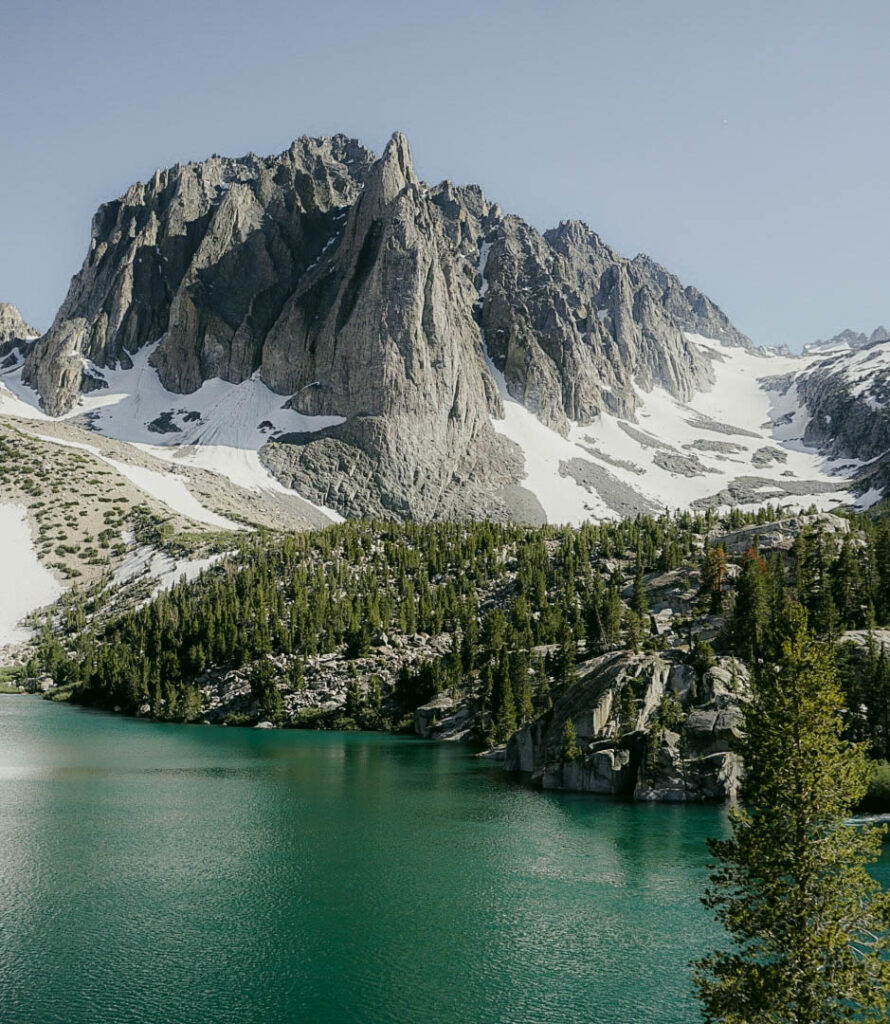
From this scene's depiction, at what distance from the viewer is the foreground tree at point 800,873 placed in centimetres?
1967

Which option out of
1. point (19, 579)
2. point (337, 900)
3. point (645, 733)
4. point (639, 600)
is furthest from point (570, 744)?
point (19, 579)

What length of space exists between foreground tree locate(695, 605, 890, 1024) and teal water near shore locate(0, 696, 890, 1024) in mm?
8736

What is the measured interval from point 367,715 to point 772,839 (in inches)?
3354

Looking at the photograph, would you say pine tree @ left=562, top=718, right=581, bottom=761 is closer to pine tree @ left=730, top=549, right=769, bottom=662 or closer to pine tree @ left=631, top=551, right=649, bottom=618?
pine tree @ left=730, top=549, right=769, bottom=662

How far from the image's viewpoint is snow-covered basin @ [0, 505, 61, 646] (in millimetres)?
151375

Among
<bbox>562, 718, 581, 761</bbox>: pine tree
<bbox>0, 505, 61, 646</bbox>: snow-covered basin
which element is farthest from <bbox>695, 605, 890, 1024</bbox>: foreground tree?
<bbox>0, 505, 61, 646</bbox>: snow-covered basin

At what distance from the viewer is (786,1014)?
65.0 ft

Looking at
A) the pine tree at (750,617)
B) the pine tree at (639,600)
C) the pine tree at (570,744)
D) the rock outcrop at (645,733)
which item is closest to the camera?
the rock outcrop at (645,733)

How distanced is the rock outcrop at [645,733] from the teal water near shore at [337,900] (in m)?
3.76

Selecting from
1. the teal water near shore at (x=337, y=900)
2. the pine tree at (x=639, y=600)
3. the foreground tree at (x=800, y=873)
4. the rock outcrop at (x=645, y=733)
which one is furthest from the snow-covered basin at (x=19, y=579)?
the foreground tree at (x=800, y=873)

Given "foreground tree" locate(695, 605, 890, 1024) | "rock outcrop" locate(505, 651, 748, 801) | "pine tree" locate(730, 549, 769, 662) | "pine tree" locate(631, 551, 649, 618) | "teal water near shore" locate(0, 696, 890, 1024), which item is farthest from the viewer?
"pine tree" locate(631, 551, 649, 618)

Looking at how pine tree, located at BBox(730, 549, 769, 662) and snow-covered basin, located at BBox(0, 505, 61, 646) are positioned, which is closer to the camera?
pine tree, located at BBox(730, 549, 769, 662)

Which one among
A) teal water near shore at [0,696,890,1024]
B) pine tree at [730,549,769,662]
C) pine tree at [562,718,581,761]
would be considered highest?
pine tree at [730,549,769,662]

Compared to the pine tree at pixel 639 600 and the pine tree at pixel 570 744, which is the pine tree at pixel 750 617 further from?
the pine tree at pixel 570 744
